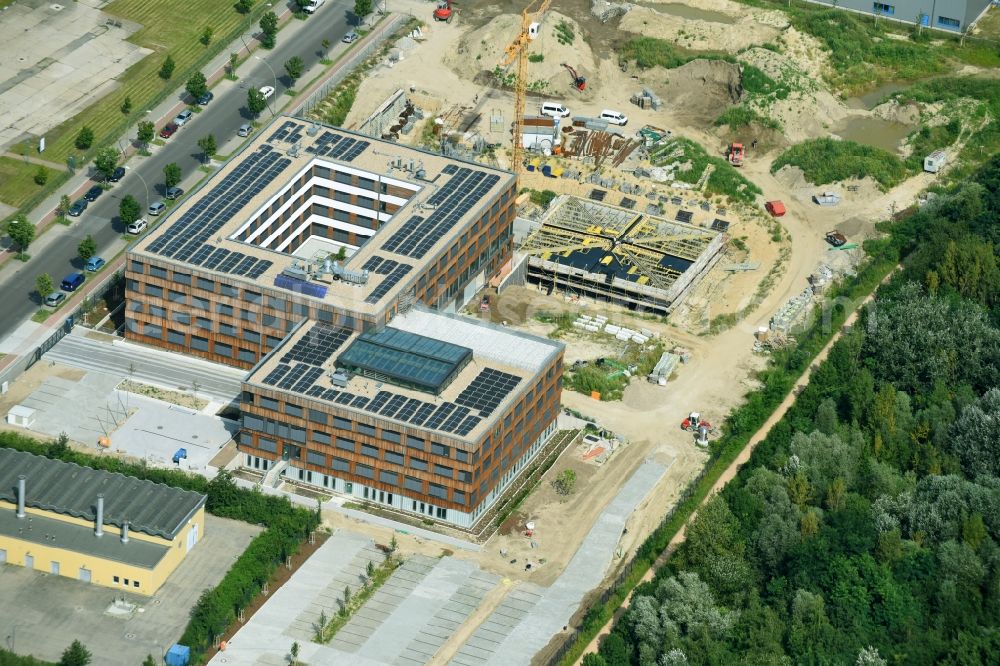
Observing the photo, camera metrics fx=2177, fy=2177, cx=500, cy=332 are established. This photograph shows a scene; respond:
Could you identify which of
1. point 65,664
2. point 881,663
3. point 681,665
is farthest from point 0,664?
point 881,663

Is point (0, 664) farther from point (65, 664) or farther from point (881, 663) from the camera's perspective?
point (881, 663)

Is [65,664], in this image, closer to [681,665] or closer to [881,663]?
[681,665]

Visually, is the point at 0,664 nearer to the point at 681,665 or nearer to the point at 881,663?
the point at 681,665

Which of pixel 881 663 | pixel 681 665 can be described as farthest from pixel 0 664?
pixel 881 663

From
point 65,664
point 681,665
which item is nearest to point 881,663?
point 681,665

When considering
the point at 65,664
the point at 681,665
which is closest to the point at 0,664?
the point at 65,664
